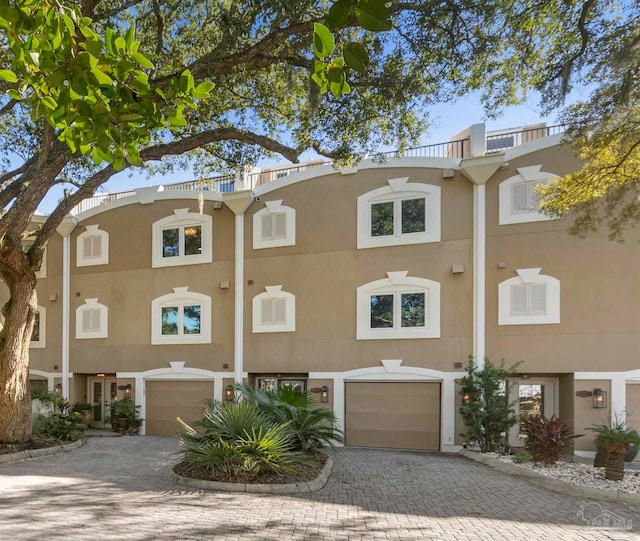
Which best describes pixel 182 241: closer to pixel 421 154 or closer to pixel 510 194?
pixel 421 154

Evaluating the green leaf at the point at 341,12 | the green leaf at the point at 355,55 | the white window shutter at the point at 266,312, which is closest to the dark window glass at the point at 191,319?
the white window shutter at the point at 266,312

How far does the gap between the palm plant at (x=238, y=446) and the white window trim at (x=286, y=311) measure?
5787mm

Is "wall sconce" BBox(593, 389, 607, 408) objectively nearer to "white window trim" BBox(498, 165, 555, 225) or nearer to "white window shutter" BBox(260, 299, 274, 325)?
"white window trim" BBox(498, 165, 555, 225)

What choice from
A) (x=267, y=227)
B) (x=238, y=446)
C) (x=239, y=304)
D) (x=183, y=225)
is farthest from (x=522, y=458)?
(x=183, y=225)

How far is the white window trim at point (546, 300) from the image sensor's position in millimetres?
12336

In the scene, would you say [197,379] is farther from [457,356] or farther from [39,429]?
[457,356]

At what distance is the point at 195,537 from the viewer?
5.25 metres

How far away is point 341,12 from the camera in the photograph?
2004 mm

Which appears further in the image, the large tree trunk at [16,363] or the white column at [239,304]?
the white column at [239,304]

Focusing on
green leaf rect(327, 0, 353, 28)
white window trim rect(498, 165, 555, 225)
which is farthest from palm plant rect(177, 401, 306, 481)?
white window trim rect(498, 165, 555, 225)

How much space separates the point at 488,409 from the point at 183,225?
1152 cm

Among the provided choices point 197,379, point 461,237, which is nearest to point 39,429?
point 197,379

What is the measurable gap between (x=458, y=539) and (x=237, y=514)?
9.48 feet

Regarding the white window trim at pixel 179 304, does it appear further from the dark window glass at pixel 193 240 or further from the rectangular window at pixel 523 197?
the rectangular window at pixel 523 197
